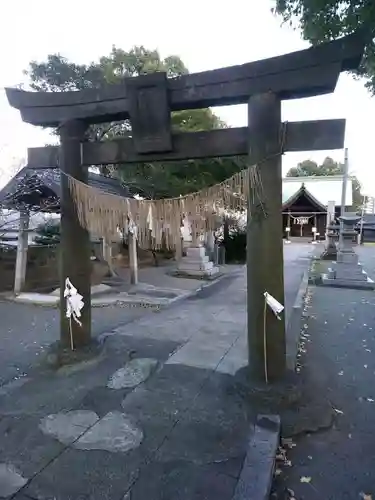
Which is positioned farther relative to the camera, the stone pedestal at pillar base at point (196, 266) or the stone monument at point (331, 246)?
the stone monument at point (331, 246)

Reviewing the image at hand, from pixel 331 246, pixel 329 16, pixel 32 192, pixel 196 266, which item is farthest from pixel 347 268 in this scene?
pixel 32 192

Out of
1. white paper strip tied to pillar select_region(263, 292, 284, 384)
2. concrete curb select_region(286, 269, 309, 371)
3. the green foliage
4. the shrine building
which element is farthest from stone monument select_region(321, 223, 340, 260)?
white paper strip tied to pillar select_region(263, 292, 284, 384)

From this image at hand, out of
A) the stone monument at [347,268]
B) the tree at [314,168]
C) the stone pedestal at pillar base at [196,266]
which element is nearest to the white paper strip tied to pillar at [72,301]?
the stone pedestal at pillar base at [196,266]

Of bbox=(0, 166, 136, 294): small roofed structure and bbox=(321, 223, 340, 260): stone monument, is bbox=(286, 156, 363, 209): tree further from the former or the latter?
bbox=(0, 166, 136, 294): small roofed structure

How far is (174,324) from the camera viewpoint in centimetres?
681

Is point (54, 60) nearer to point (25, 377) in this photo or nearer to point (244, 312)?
point (244, 312)

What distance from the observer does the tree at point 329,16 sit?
4.76 m

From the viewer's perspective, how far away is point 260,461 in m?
2.71

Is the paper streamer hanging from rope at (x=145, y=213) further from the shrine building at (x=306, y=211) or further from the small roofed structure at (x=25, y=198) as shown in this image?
the shrine building at (x=306, y=211)

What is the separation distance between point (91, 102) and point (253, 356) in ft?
11.2

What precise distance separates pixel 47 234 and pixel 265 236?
9.94m

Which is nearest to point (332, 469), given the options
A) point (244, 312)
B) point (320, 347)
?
point (320, 347)

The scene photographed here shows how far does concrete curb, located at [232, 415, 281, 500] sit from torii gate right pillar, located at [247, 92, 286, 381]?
2.12ft

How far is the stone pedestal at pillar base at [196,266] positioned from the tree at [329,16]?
867cm
